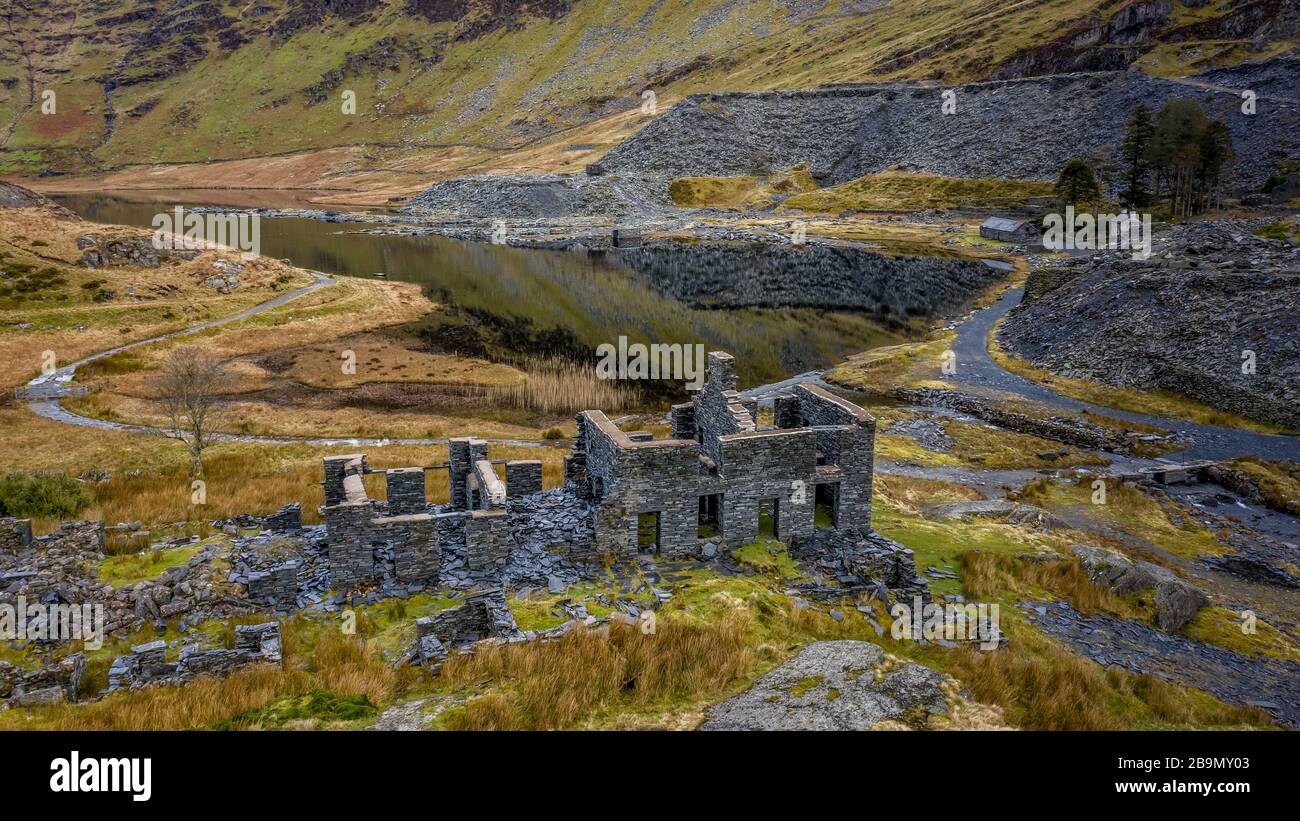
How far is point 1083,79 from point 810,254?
77867 millimetres

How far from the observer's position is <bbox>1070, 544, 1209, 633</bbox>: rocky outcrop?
22.3 meters

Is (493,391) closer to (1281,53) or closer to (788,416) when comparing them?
(788,416)

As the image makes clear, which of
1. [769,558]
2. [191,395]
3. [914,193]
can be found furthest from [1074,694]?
[914,193]

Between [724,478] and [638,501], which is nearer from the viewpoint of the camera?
[638,501]

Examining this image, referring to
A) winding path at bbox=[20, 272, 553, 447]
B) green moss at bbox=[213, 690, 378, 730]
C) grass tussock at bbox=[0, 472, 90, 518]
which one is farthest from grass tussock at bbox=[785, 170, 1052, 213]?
green moss at bbox=[213, 690, 378, 730]

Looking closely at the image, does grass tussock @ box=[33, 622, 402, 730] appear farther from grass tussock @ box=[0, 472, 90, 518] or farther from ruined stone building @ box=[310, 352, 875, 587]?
grass tussock @ box=[0, 472, 90, 518]

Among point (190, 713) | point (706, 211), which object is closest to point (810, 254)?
point (706, 211)

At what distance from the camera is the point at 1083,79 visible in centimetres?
14275

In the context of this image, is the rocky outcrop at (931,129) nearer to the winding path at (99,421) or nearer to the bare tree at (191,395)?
→ the winding path at (99,421)

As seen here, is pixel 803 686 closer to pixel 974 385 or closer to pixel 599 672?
pixel 599 672

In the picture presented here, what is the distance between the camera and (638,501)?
2053cm

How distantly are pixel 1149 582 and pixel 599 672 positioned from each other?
19.2m

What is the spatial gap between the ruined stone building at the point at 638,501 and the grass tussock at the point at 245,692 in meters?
3.19

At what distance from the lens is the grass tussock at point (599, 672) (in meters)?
13.9
